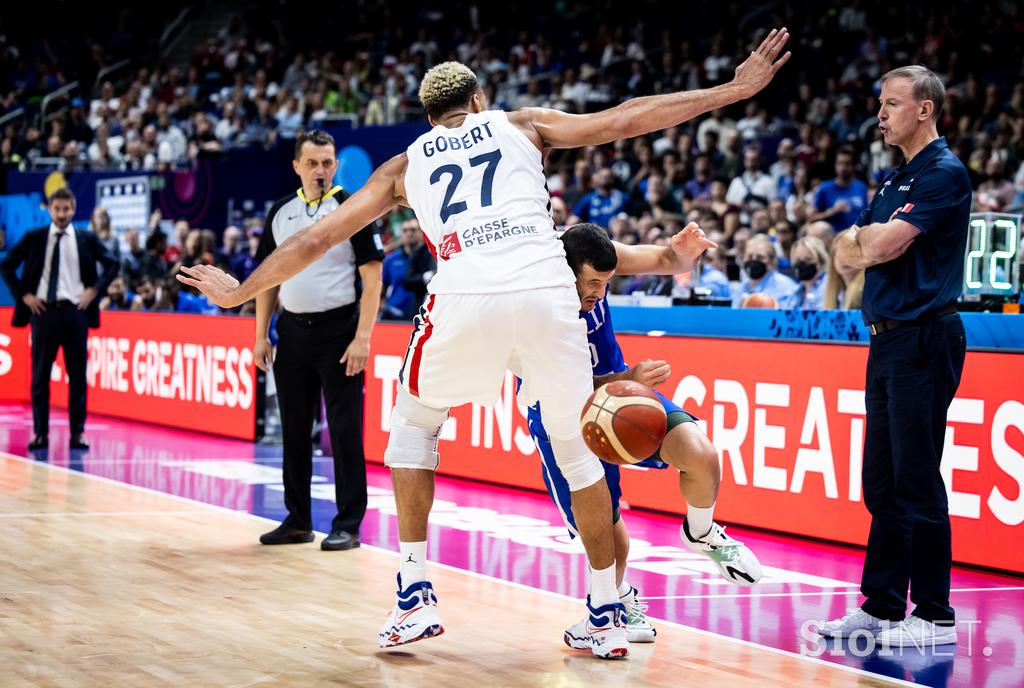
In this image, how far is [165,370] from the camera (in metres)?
14.3

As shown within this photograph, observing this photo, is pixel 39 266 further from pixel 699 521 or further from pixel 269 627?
pixel 699 521

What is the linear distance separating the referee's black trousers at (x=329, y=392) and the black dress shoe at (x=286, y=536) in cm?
5

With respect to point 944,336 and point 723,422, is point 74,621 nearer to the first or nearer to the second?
point 944,336

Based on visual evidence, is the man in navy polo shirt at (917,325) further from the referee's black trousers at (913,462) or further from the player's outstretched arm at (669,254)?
the player's outstretched arm at (669,254)

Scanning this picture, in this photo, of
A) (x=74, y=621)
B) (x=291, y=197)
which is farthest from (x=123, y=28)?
(x=74, y=621)

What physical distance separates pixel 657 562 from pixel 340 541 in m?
1.72

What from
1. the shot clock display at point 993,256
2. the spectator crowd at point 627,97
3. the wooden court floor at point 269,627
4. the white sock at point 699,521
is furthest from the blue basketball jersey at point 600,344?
the spectator crowd at point 627,97

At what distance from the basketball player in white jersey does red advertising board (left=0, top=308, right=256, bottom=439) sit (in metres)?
7.63

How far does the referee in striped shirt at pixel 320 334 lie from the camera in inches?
295

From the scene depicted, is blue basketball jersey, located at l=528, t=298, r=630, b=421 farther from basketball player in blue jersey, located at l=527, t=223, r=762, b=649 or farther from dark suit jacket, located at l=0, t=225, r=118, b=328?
dark suit jacket, located at l=0, t=225, r=118, b=328

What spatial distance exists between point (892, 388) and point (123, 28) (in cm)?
3040

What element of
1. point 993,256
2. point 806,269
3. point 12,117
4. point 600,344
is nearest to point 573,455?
point 600,344

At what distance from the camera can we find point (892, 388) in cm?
523

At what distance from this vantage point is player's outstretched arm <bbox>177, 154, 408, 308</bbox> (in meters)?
4.99
